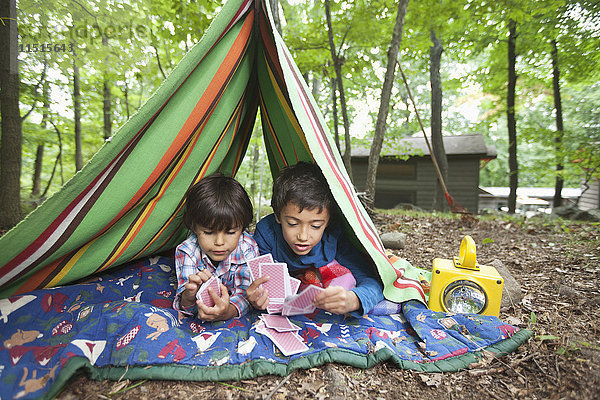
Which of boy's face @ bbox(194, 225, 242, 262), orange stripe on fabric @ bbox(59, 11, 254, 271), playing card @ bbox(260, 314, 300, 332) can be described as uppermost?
orange stripe on fabric @ bbox(59, 11, 254, 271)

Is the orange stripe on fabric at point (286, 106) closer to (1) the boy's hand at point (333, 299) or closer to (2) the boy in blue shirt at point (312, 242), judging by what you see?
(2) the boy in blue shirt at point (312, 242)

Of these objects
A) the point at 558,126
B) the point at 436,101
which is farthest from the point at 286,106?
the point at 558,126

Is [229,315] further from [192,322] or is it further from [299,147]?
[299,147]

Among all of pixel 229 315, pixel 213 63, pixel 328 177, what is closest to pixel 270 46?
pixel 213 63

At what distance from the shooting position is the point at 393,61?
4.91 metres

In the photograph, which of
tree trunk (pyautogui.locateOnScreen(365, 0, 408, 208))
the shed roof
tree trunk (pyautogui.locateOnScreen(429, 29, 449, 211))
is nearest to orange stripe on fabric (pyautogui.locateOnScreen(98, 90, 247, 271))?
tree trunk (pyautogui.locateOnScreen(365, 0, 408, 208))

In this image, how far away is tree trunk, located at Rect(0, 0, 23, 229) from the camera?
139 inches

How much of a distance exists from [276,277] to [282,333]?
0.29 meters

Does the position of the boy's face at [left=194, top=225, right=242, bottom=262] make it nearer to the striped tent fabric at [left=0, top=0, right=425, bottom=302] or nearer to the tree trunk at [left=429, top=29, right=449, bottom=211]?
the striped tent fabric at [left=0, top=0, right=425, bottom=302]

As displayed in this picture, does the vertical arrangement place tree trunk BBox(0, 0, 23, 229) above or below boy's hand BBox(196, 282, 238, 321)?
above

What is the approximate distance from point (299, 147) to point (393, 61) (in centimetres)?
341

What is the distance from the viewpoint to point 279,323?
1745mm

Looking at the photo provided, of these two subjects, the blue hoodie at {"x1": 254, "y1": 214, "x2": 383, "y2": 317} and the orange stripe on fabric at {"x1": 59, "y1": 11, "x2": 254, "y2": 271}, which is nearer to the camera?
the orange stripe on fabric at {"x1": 59, "y1": 11, "x2": 254, "y2": 271}

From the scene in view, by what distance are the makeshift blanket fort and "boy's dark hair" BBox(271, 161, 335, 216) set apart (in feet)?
1.87
